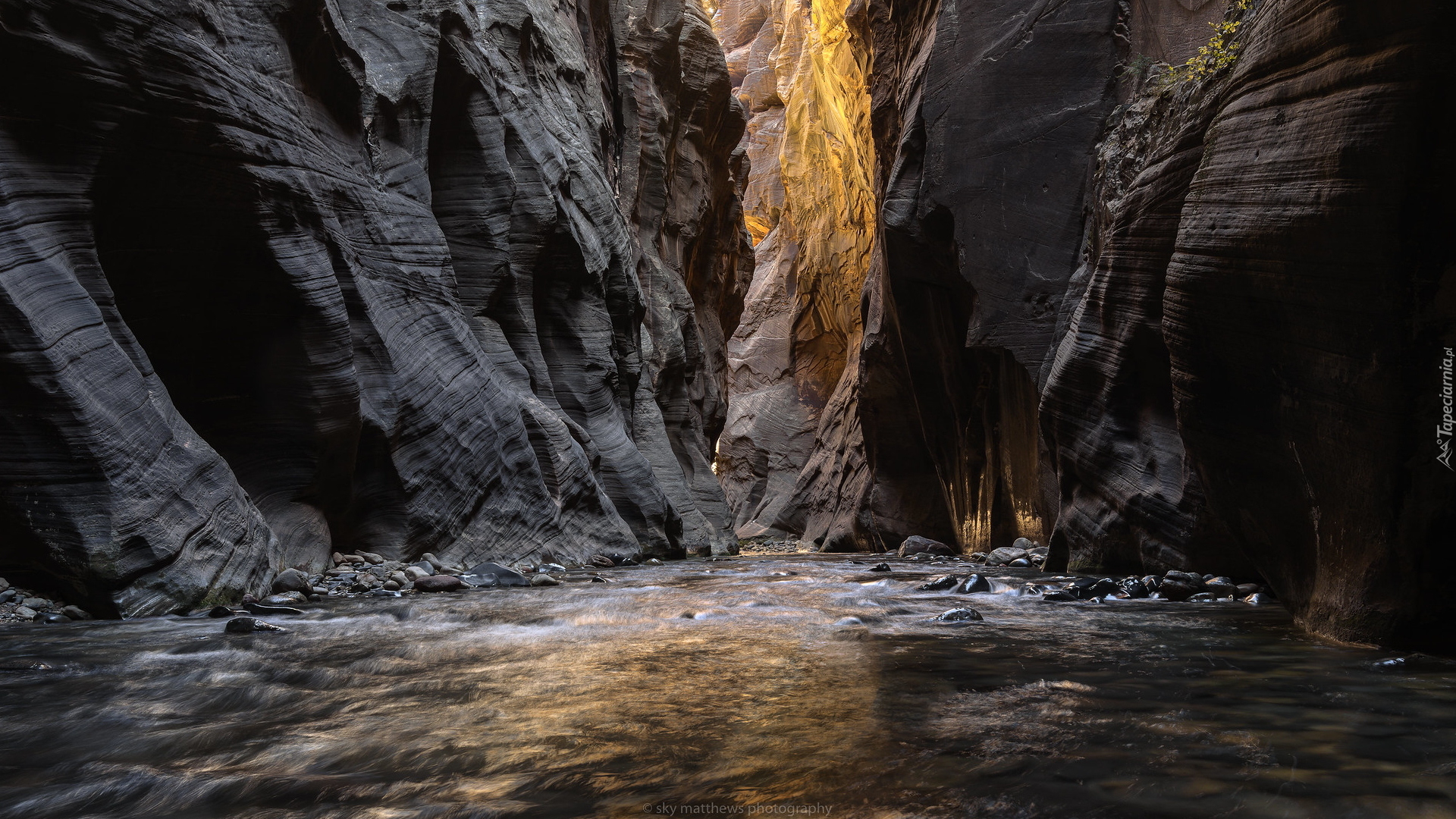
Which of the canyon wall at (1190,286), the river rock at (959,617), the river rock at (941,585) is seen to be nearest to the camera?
the canyon wall at (1190,286)

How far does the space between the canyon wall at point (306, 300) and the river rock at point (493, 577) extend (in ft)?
4.08

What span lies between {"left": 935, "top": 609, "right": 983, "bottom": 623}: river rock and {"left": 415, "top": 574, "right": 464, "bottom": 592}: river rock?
500cm

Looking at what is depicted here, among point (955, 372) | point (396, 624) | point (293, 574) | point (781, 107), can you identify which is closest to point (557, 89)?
point (955, 372)

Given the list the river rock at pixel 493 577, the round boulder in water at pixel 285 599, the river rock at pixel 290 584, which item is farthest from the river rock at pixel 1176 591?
the river rock at pixel 290 584

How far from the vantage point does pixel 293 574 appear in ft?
26.4

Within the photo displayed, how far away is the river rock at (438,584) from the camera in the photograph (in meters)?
8.89

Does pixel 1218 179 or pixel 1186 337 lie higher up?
pixel 1218 179

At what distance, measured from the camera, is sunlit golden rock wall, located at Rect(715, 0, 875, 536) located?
128 ft

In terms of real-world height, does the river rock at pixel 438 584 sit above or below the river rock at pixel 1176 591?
below

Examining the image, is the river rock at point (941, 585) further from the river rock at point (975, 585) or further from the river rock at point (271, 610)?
the river rock at point (271, 610)

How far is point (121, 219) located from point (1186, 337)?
8.61 m

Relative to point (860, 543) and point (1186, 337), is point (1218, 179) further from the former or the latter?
point (860, 543)

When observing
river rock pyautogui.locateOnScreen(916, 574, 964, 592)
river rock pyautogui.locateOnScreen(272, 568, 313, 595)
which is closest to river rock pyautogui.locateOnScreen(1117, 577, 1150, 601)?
river rock pyautogui.locateOnScreen(916, 574, 964, 592)

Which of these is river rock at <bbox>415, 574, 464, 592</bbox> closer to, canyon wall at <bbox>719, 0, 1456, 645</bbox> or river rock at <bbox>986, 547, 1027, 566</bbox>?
canyon wall at <bbox>719, 0, 1456, 645</bbox>
